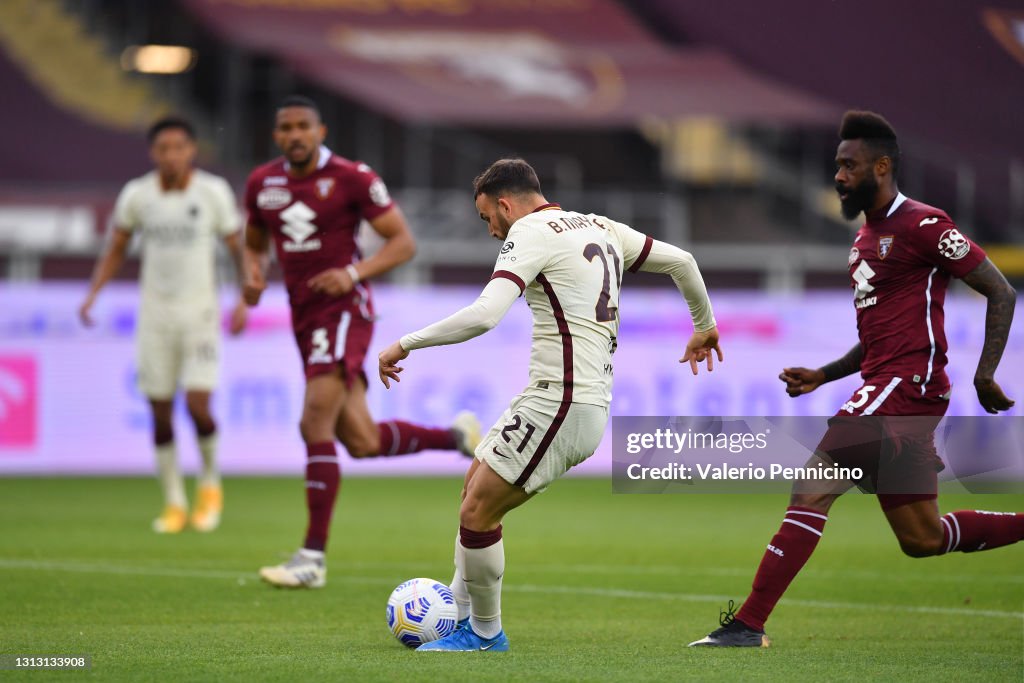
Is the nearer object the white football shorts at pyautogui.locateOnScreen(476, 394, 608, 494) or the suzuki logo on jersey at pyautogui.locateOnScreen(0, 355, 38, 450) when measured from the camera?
the white football shorts at pyautogui.locateOnScreen(476, 394, 608, 494)

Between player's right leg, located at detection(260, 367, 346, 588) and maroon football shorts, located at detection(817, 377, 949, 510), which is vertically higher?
maroon football shorts, located at detection(817, 377, 949, 510)

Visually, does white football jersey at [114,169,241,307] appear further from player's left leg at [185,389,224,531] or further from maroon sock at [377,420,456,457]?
maroon sock at [377,420,456,457]

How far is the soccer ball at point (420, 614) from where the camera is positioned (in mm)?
6270

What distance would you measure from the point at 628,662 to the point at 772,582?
785mm

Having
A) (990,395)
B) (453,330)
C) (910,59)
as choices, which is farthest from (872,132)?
(910,59)

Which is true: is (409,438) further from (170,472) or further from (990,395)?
(990,395)

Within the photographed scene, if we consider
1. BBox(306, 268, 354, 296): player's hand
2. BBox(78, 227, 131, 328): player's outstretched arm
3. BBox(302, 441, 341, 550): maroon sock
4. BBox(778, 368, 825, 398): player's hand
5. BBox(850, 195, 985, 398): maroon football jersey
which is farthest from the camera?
BBox(78, 227, 131, 328): player's outstretched arm

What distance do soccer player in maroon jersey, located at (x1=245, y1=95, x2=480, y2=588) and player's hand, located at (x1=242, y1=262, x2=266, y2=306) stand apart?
1 centimetres

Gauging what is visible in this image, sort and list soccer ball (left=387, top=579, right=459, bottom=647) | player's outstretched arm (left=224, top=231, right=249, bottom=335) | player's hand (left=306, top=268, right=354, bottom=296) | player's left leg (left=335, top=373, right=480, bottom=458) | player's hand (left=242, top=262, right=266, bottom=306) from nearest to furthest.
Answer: soccer ball (left=387, top=579, right=459, bottom=647), player's hand (left=306, top=268, right=354, bottom=296), player's left leg (left=335, top=373, right=480, bottom=458), player's hand (left=242, top=262, right=266, bottom=306), player's outstretched arm (left=224, top=231, right=249, bottom=335)

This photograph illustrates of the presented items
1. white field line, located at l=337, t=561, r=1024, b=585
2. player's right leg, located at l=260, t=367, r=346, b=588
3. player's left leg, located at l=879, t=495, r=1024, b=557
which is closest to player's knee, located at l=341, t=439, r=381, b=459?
player's right leg, located at l=260, t=367, r=346, b=588

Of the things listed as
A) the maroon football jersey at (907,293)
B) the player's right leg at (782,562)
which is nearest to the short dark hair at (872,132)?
the maroon football jersey at (907,293)

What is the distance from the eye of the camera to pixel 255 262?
911 centimetres

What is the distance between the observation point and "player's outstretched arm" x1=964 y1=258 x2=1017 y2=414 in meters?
6.20

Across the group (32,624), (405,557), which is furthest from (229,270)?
(32,624)
